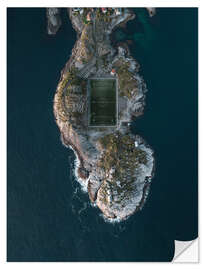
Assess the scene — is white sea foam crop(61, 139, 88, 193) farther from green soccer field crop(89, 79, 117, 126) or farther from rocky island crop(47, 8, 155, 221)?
green soccer field crop(89, 79, 117, 126)

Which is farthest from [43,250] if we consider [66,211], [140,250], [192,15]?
[192,15]

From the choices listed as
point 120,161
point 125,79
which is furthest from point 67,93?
point 120,161

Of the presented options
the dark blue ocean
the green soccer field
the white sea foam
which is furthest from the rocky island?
the dark blue ocean

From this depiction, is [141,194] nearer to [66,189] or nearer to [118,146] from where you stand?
[118,146]

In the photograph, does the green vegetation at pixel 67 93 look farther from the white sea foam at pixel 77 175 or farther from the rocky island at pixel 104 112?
the white sea foam at pixel 77 175

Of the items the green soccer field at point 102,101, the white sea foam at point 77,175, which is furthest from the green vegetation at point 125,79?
the white sea foam at point 77,175

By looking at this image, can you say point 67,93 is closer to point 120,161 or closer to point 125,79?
point 125,79
